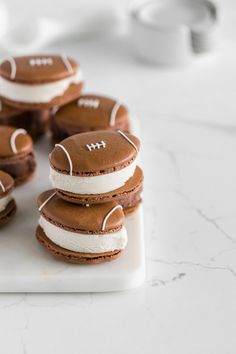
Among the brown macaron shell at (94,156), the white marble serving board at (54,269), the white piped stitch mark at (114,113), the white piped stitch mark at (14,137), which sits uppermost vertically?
the brown macaron shell at (94,156)

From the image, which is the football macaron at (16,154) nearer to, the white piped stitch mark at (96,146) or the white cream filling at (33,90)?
the white cream filling at (33,90)

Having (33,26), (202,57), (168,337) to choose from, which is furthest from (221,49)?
(168,337)

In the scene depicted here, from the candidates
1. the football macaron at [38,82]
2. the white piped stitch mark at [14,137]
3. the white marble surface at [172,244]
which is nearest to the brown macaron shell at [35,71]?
the football macaron at [38,82]

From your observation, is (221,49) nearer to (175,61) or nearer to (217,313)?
(175,61)

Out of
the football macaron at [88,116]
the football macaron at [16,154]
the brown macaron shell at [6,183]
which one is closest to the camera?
the brown macaron shell at [6,183]

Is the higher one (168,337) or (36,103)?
(36,103)

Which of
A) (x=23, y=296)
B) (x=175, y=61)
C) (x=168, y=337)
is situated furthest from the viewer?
(x=175, y=61)

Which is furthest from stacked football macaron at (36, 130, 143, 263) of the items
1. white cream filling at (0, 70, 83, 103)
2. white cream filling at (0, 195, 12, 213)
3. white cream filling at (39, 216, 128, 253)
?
white cream filling at (0, 70, 83, 103)

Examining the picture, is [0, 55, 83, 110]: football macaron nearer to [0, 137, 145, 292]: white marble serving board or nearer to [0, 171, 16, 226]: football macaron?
[0, 171, 16, 226]: football macaron
